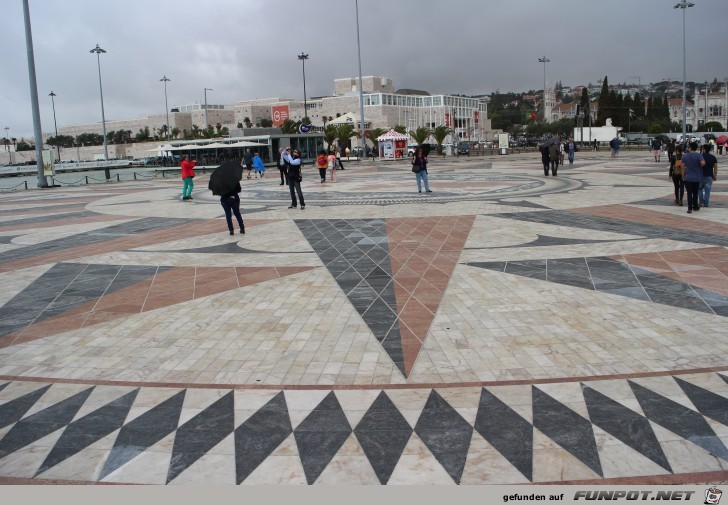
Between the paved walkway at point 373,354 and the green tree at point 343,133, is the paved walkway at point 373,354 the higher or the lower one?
the lower one

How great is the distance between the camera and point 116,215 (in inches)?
673

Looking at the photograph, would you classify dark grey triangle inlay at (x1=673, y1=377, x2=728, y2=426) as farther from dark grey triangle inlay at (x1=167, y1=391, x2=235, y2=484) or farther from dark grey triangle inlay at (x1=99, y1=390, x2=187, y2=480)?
dark grey triangle inlay at (x1=99, y1=390, x2=187, y2=480)

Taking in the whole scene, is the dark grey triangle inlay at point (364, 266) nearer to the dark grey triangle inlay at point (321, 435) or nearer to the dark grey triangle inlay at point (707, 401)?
the dark grey triangle inlay at point (321, 435)

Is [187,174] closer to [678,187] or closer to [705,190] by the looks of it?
[678,187]

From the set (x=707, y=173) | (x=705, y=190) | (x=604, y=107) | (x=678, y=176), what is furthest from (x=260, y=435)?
(x=604, y=107)

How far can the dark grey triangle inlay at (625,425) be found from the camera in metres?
4.26

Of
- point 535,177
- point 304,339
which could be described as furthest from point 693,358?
point 535,177

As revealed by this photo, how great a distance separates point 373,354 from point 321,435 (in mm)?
1764

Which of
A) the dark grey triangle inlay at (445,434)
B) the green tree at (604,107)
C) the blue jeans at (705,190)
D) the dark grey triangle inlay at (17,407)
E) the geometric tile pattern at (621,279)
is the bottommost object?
the dark grey triangle inlay at (445,434)

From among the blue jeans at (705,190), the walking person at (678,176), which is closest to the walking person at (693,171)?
the blue jeans at (705,190)

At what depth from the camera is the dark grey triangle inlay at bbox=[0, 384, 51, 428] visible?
5.06 metres

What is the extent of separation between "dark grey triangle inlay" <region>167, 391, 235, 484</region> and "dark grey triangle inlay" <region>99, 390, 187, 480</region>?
0.53 ft

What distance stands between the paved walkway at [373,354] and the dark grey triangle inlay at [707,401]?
0.07 feet

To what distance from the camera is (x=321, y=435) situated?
181 inches
